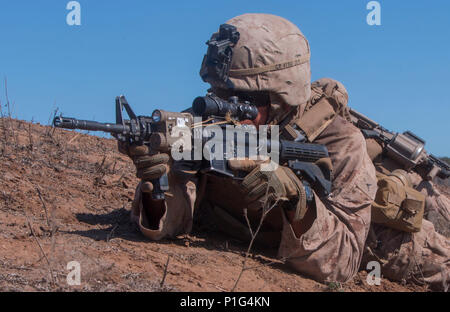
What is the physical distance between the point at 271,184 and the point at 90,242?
4.32ft

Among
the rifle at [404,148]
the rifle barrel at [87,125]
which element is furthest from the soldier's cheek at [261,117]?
the rifle at [404,148]

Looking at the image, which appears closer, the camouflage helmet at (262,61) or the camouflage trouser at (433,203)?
the camouflage helmet at (262,61)

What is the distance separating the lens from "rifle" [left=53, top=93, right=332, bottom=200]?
371 cm

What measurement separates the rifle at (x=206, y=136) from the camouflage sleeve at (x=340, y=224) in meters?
0.13

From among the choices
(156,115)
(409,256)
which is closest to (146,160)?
(156,115)

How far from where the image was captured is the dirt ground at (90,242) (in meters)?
3.18

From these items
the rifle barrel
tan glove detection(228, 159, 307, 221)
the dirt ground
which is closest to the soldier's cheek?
tan glove detection(228, 159, 307, 221)

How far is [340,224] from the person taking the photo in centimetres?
416

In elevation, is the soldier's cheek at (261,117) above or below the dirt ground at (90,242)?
above

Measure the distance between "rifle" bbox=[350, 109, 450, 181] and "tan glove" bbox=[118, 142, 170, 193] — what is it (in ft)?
8.58

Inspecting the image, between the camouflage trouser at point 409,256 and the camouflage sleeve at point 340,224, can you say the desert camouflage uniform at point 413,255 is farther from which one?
the camouflage sleeve at point 340,224

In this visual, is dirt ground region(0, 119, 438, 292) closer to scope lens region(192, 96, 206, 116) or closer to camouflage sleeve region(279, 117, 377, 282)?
camouflage sleeve region(279, 117, 377, 282)
